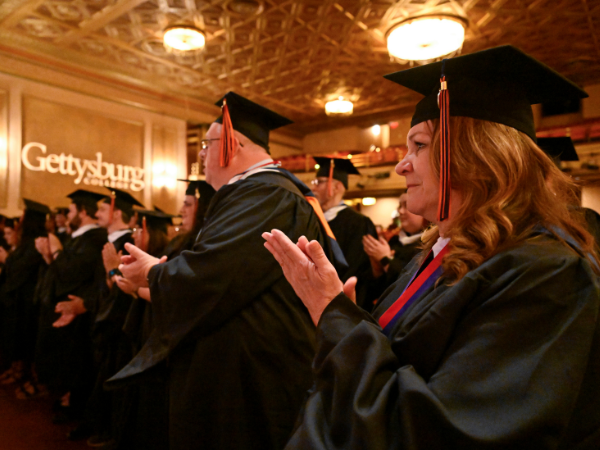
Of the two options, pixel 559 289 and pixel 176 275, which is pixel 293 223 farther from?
pixel 559 289

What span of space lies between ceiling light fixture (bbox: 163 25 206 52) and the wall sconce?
14.2 ft

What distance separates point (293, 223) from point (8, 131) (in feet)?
31.7

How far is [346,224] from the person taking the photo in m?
4.67

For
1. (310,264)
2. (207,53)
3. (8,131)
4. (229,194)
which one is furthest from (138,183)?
(310,264)

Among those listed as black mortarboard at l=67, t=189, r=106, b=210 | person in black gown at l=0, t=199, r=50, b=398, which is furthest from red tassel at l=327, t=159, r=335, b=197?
person in black gown at l=0, t=199, r=50, b=398

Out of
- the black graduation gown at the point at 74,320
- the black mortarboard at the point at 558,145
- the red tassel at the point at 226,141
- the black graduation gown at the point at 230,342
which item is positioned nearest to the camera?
the black graduation gown at the point at 230,342

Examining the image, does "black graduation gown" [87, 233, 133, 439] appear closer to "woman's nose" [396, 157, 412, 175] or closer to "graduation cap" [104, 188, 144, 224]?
"graduation cap" [104, 188, 144, 224]

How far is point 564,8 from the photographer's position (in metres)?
7.71

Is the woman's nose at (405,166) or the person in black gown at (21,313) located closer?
the woman's nose at (405,166)

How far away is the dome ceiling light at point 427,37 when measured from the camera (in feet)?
24.1

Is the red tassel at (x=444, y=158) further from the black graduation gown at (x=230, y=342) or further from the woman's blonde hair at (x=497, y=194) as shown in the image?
the black graduation gown at (x=230, y=342)

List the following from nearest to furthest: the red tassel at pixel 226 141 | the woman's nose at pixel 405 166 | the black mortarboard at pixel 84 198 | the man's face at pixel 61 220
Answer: the woman's nose at pixel 405 166 < the red tassel at pixel 226 141 < the black mortarboard at pixel 84 198 < the man's face at pixel 61 220

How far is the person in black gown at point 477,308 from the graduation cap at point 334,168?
360 centimetres

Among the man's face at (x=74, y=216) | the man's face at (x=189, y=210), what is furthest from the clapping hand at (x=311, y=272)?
the man's face at (x=74, y=216)
